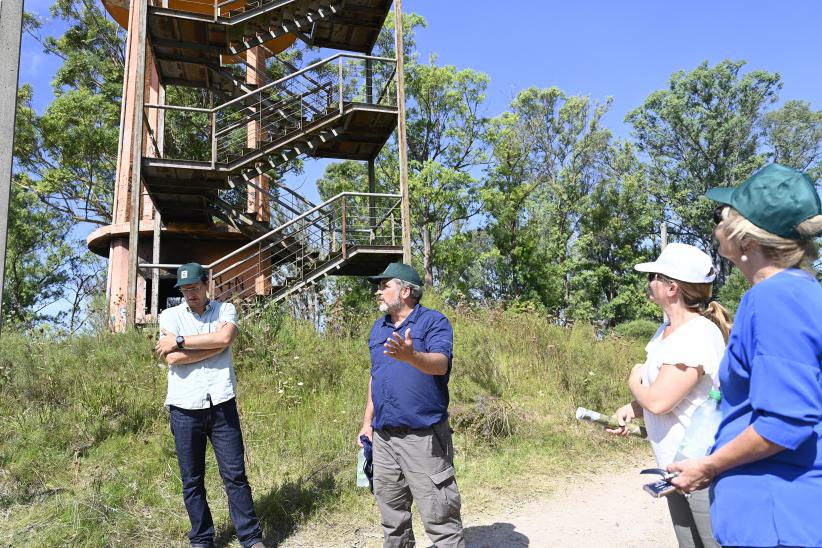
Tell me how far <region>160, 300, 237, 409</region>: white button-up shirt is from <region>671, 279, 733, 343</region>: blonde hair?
10.6 feet

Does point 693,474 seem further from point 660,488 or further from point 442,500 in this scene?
point 442,500

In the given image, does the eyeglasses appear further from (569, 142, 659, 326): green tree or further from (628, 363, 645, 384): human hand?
(569, 142, 659, 326): green tree

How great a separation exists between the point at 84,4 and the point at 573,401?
86.4 ft

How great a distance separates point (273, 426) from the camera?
7023mm

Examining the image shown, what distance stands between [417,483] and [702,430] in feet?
6.20

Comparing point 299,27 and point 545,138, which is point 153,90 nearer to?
point 299,27

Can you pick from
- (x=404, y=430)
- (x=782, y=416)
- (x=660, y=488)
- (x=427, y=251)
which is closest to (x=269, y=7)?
(x=404, y=430)

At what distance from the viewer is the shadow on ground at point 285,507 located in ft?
16.7

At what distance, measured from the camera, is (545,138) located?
3934 centimetres

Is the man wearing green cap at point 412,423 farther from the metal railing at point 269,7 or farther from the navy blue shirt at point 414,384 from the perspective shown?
the metal railing at point 269,7

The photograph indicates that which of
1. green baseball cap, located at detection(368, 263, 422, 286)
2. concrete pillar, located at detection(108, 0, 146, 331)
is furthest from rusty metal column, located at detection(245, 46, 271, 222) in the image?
green baseball cap, located at detection(368, 263, 422, 286)

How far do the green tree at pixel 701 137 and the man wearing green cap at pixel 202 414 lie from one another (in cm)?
4295

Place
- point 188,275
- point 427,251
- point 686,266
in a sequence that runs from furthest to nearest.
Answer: point 427,251 → point 188,275 → point 686,266

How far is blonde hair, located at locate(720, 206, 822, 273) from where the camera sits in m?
1.89
